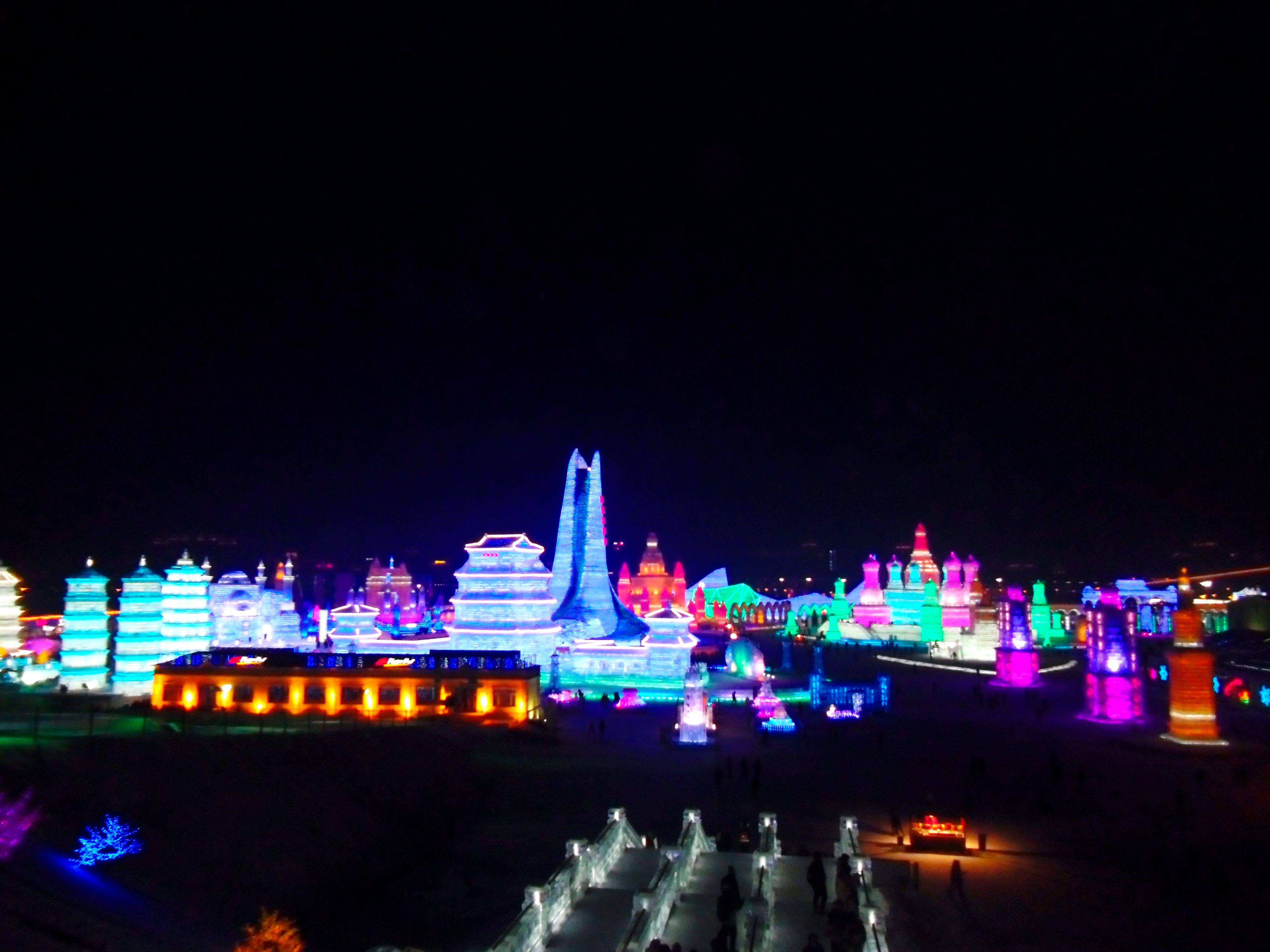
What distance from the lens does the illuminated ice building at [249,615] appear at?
49.7 m

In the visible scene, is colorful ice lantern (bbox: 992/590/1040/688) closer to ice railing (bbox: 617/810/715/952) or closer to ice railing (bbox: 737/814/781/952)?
ice railing (bbox: 737/814/781/952)

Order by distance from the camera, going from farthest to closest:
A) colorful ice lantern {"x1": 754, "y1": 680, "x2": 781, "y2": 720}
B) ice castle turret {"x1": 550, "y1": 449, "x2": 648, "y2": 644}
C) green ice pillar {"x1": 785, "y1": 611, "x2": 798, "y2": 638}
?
green ice pillar {"x1": 785, "y1": 611, "x2": 798, "y2": 638}, ice castle turret {"x1": 550, "y1": 449, "x2": 648, "y2": 644}, colorful ice lantern {"x1": 754, "y1": 680, "x2": 781, "y2": 720}

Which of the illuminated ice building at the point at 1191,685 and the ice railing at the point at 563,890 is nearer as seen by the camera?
the ice railing at the point at 563,890

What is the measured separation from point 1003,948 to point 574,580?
34460mm

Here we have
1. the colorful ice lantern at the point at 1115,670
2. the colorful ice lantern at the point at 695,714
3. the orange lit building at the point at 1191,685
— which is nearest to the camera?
the colorful ice lantern at the point at 695,714

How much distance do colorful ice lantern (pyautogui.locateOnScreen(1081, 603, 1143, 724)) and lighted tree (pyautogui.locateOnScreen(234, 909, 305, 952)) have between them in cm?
3351

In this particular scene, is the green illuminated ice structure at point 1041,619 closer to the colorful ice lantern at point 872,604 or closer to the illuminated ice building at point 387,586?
the colorful ice lantern at point 872,604

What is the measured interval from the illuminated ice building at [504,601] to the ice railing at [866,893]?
87.3 ft

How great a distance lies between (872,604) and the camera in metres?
80.2

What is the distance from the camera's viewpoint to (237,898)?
18.8m

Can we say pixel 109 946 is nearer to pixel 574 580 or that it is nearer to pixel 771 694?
pixel 771 694

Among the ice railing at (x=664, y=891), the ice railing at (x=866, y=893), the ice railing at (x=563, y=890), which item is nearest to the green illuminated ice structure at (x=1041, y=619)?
the ice railing at (x=866, y=893)

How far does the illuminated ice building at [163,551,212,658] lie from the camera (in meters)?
41.2

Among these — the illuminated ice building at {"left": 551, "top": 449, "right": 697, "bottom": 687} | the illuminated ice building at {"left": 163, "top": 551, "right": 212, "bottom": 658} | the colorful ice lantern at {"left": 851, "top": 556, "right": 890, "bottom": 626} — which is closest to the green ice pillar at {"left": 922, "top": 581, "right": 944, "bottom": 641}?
the colorful ice lantern at {"left": 851, "top": 556, "right": 890, "bottom": 626}
